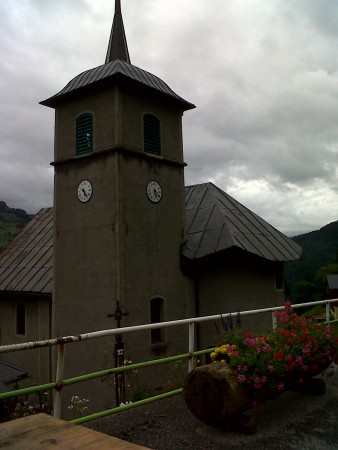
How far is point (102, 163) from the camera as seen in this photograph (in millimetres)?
14891

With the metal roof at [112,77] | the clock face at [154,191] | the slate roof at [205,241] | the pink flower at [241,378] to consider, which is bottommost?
the pink flower at [241,378]

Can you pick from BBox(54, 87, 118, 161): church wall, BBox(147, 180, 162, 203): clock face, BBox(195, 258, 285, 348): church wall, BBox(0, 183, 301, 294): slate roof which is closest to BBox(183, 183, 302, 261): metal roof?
BBox(0, 183, 301, 294): slate roof

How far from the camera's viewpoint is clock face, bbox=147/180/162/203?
15305 mm

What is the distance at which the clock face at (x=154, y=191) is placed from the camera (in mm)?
15305

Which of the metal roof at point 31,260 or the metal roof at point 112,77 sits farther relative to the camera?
the metal roof at point 31,260

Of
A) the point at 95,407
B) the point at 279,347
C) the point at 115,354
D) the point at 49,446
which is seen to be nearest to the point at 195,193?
the point at 115,354

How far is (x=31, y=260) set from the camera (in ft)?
67.9

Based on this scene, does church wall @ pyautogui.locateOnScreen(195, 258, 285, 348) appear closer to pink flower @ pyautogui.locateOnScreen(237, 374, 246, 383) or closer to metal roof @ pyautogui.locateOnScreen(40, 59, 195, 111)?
metal roof @ pyautogui.locateOnScreen(40, 59, 195, 111)

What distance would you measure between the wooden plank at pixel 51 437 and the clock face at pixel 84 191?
13129 mm

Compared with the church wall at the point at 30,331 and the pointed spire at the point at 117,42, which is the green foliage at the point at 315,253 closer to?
the church wall at the point at 30,331

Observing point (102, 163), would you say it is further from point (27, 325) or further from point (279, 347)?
point (279, 347)

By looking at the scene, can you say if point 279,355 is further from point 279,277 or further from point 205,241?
point 279,277

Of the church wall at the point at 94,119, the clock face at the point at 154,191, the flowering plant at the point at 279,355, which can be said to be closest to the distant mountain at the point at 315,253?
the clock face at the point at 154,191

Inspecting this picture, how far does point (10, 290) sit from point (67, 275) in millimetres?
5150
